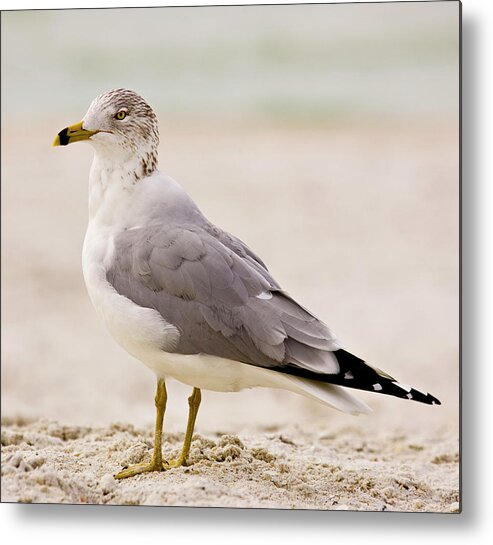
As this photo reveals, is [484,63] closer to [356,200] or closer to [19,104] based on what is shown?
[356,200]

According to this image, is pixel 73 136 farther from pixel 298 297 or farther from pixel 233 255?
pixel 298 297

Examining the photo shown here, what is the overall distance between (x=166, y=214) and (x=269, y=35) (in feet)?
2.23

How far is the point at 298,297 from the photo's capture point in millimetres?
3566

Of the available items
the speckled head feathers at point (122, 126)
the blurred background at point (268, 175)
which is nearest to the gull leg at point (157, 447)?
the speckled head feathers at point (122, 126)

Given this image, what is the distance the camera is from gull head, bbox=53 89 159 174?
8.36ft

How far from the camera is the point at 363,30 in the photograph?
9.37ft

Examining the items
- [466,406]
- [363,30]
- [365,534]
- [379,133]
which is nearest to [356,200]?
[379,133]

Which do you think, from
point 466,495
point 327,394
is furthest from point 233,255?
point 466,495

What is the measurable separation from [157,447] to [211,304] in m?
0.42

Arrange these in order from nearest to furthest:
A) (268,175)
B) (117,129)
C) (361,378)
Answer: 1. (361,378)
2. (117,129)
3. (268,175)

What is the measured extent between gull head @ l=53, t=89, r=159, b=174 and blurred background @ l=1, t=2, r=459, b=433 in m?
0.43

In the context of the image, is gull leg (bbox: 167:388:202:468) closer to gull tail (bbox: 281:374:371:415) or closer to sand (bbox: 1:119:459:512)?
sand (bbox: 1:119:459:512)

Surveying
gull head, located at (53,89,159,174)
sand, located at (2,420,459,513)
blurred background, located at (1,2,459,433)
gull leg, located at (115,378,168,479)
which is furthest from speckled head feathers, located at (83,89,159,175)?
sand, located at (2,420,459,513)

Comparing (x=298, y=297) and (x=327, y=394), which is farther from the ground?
(x=298, y=297)
